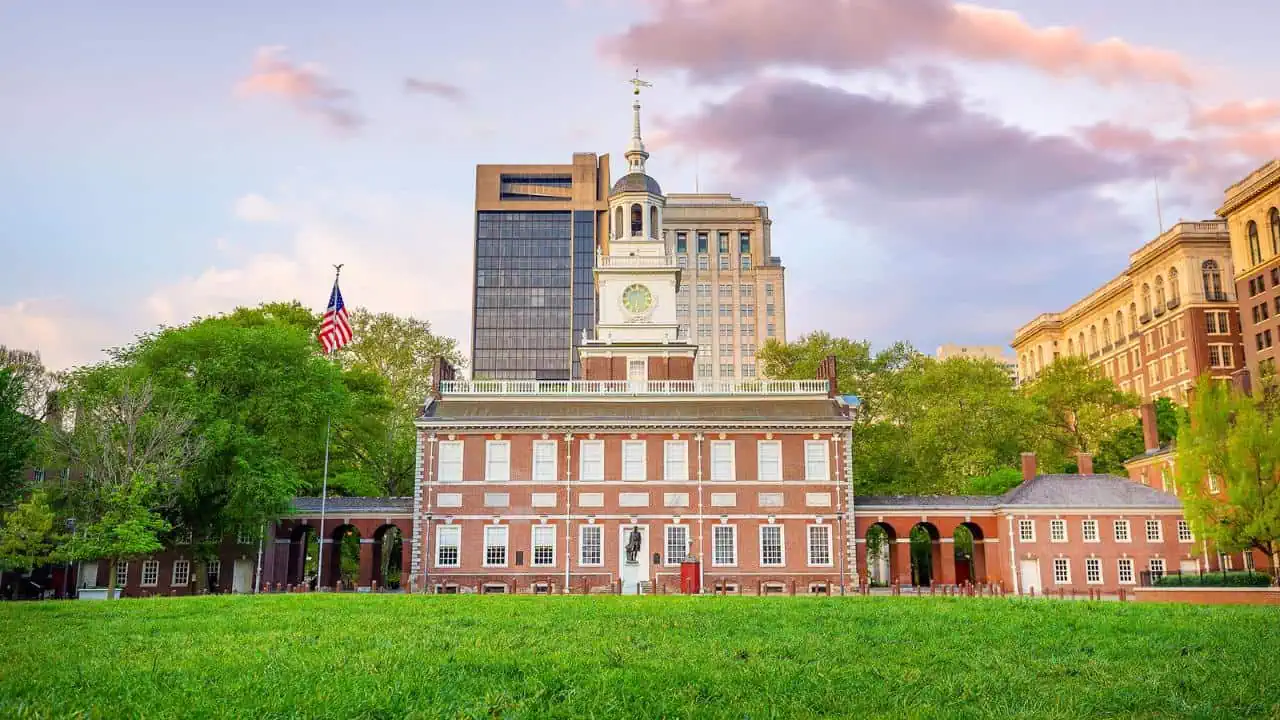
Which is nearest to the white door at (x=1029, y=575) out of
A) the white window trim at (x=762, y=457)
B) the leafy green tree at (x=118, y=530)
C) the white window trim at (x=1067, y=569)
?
the white window trim at (x=1067, y=569)

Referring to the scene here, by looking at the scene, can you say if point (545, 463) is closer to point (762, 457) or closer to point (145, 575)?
point (762, 457)

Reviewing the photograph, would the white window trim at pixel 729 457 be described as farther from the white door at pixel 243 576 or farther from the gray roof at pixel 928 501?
the white door at pixel 243 576

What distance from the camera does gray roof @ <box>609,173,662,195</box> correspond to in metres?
63.2

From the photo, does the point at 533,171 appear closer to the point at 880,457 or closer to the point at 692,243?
the point at 692,243

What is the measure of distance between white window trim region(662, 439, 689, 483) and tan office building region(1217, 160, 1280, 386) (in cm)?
5498

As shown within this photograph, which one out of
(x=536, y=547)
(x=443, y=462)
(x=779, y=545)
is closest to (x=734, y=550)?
(x=779, y=545)

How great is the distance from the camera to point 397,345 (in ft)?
245

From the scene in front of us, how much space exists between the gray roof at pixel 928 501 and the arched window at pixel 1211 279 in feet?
171

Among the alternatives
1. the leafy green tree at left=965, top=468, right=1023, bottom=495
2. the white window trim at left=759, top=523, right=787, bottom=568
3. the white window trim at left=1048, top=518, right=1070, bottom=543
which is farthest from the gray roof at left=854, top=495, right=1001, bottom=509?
the leafy green tree at left=965, top=468, right=1023, bottom=495

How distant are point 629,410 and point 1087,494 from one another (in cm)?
2329

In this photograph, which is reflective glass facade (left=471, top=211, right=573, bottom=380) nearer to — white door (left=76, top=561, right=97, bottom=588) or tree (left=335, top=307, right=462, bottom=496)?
tree (left=335, top=307, right=462, bottom=496)

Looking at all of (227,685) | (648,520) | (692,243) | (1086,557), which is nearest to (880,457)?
(1086,557)

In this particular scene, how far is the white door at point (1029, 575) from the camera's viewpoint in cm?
5219

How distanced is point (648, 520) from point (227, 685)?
4118cm
